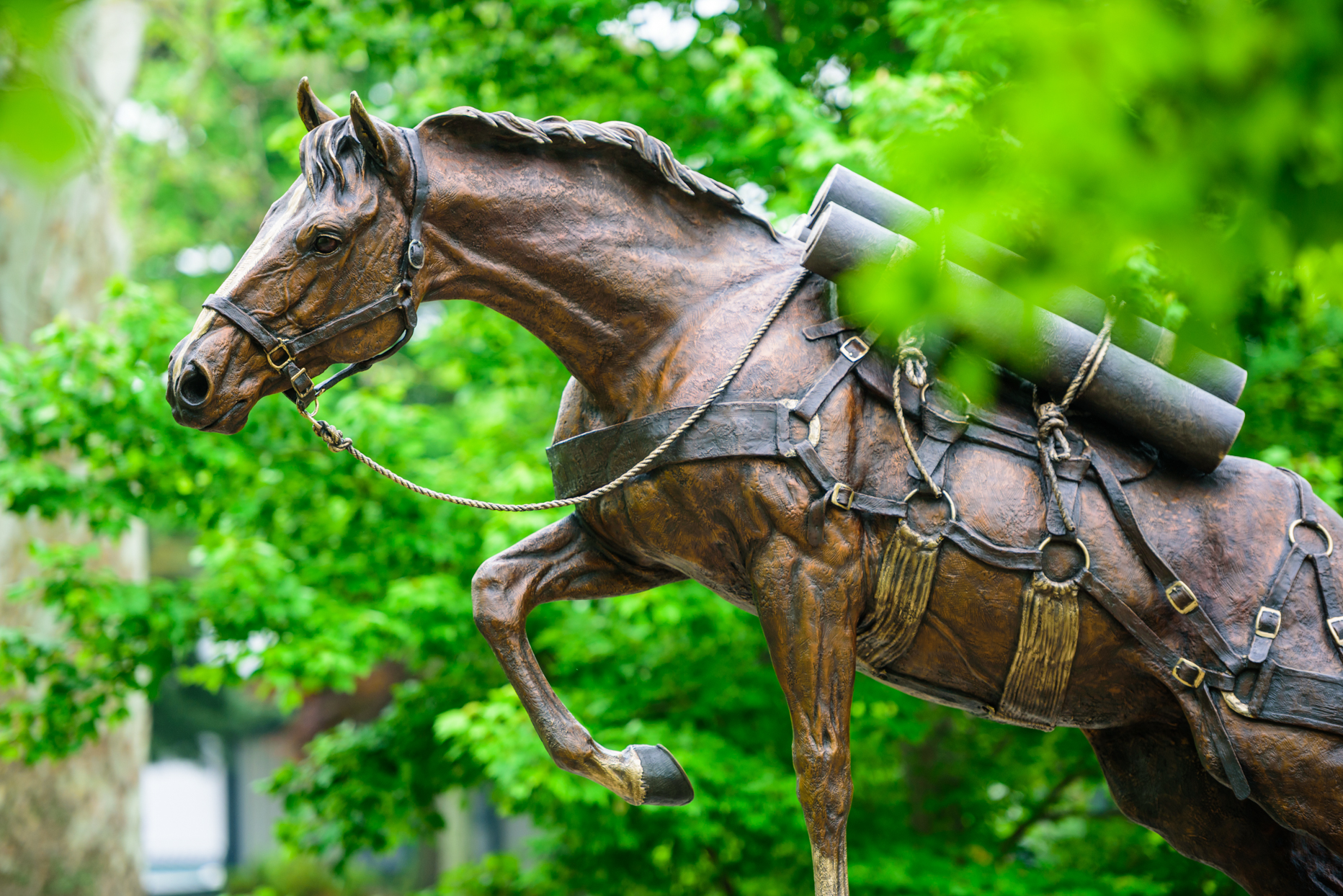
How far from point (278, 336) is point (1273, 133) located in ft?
6.83

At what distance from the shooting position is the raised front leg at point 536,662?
9.78 feet

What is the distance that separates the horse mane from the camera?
9.10 feet

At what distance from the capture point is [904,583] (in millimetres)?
2846

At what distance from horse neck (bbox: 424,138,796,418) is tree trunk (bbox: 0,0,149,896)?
7.79 meters

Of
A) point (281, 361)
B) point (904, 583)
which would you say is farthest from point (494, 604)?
point (904, 583)

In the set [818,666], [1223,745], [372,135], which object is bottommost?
[1223,745]

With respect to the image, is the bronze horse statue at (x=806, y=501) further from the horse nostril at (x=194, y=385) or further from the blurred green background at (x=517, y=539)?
the blurred green background at (x=517, y=539)

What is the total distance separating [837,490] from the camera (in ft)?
9.13

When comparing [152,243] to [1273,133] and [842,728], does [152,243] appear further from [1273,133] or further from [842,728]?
[1273,133]

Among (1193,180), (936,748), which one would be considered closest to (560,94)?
(936,748)

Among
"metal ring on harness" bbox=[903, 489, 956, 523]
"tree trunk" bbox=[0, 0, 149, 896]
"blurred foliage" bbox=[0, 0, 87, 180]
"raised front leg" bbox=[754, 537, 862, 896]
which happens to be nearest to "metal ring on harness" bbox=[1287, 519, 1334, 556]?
"metal ring on harness" bbox=[903, 489, 956, 523]

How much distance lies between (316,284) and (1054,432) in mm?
1814

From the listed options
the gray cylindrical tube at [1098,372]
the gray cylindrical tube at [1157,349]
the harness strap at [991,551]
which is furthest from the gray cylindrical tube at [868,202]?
the harness strap at [991,551]

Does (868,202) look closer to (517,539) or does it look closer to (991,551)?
(991,551)
